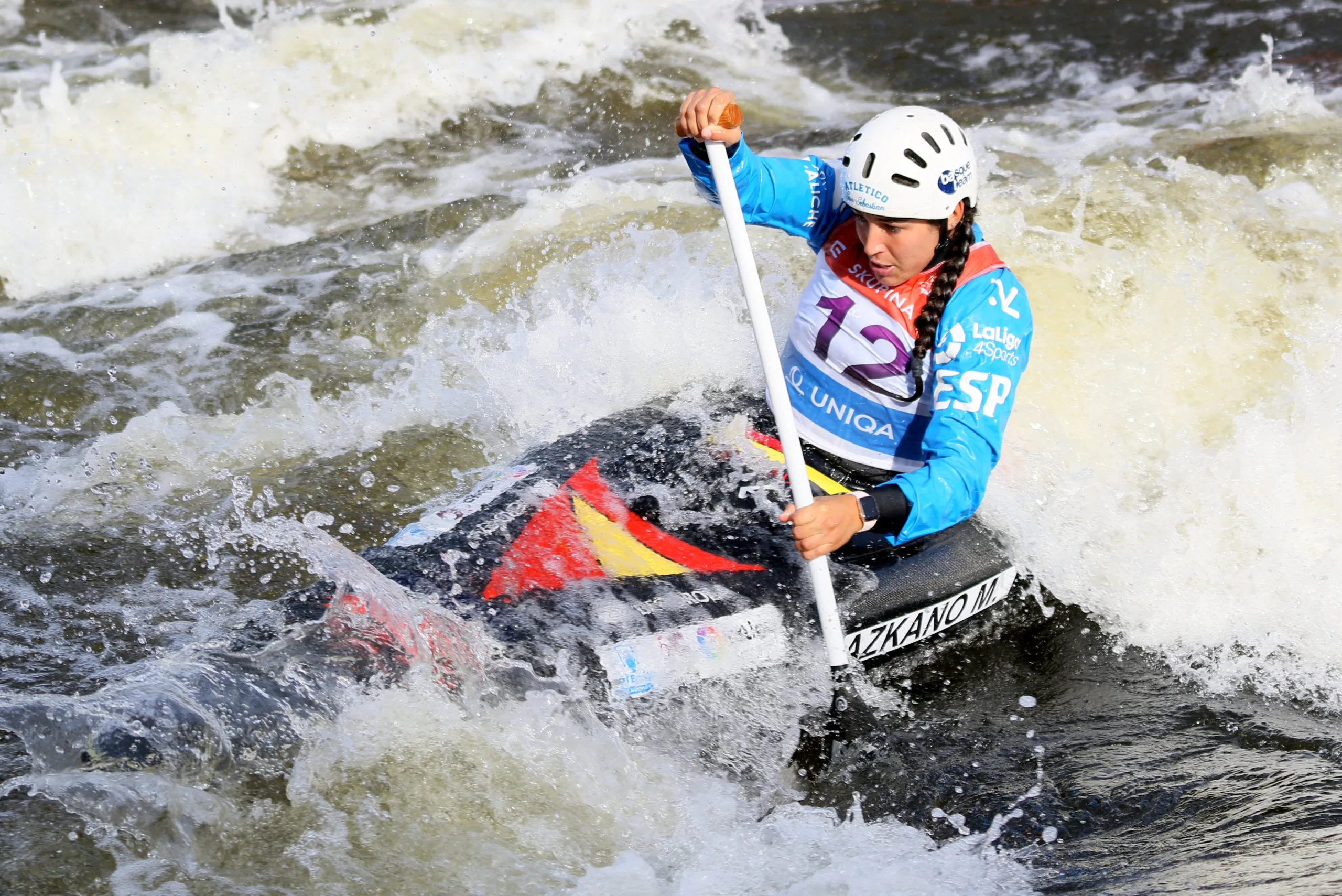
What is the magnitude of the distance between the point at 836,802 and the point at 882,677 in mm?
626

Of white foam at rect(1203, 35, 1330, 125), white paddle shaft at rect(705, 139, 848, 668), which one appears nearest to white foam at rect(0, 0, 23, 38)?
white paddle shaft at rect(705, 139, 848, 668)

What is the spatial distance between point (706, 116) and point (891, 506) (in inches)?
53.6

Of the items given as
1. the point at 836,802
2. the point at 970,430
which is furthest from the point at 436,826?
the point at 970,430

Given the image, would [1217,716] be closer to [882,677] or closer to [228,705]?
[882,677]

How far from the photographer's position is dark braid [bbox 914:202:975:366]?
360 cm

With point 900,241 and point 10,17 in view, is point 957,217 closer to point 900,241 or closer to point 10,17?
point 900,241

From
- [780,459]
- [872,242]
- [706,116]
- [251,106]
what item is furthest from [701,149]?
[251,106]

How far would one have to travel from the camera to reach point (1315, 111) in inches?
298

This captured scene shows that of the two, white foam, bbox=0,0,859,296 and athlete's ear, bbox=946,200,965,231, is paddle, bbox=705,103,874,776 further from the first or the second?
white foam, bbox=0,0,859,296

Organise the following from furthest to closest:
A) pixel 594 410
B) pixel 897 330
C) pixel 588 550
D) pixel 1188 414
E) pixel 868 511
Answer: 1. pixel 1188 414
2. pixel 594 410
3. pixel 897 330
4. pixel 588 550
5. pixel 868 511

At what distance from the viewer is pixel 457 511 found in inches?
149

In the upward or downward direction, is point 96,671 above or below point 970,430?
below

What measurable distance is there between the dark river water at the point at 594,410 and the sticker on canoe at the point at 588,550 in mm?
382

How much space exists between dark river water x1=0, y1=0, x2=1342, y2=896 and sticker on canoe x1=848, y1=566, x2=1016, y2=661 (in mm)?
117
